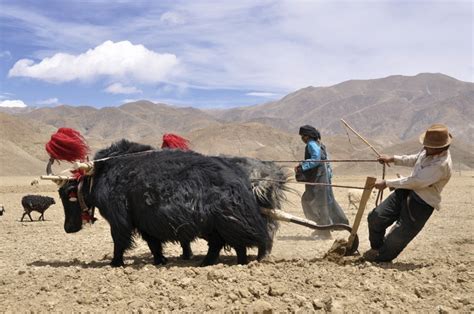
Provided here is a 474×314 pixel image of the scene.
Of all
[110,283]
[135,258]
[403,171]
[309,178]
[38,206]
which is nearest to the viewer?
[110,283]

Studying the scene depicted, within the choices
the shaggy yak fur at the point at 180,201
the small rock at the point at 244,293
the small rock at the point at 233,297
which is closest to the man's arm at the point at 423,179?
the shaggy yak fur at the point at 180,201

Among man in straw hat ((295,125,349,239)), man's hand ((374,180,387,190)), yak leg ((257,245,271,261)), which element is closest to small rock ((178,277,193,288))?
yak leg ((257,245,271,261))

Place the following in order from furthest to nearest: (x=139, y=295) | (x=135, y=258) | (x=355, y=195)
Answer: (x=355, y=195), (x=135, y=258), (x=139, y=295)

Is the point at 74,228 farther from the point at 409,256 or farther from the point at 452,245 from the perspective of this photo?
the point at 452,245

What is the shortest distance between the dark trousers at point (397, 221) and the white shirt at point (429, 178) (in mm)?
93

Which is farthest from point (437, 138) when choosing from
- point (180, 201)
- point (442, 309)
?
point (180, 201)

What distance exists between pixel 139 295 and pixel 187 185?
5.49ft

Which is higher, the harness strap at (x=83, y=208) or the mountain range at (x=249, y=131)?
the mountain range at (x=249, y=131)

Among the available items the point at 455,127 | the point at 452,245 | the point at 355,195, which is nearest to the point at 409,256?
the point at 452,245

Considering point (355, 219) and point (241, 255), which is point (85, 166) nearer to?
point (241, 255)

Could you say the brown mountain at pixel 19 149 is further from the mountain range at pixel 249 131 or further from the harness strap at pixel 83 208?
the harness strap at pixel 83 208

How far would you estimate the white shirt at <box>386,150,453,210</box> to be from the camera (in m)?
5.86

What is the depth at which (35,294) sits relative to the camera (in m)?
5.49

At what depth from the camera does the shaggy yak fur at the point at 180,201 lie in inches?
251
